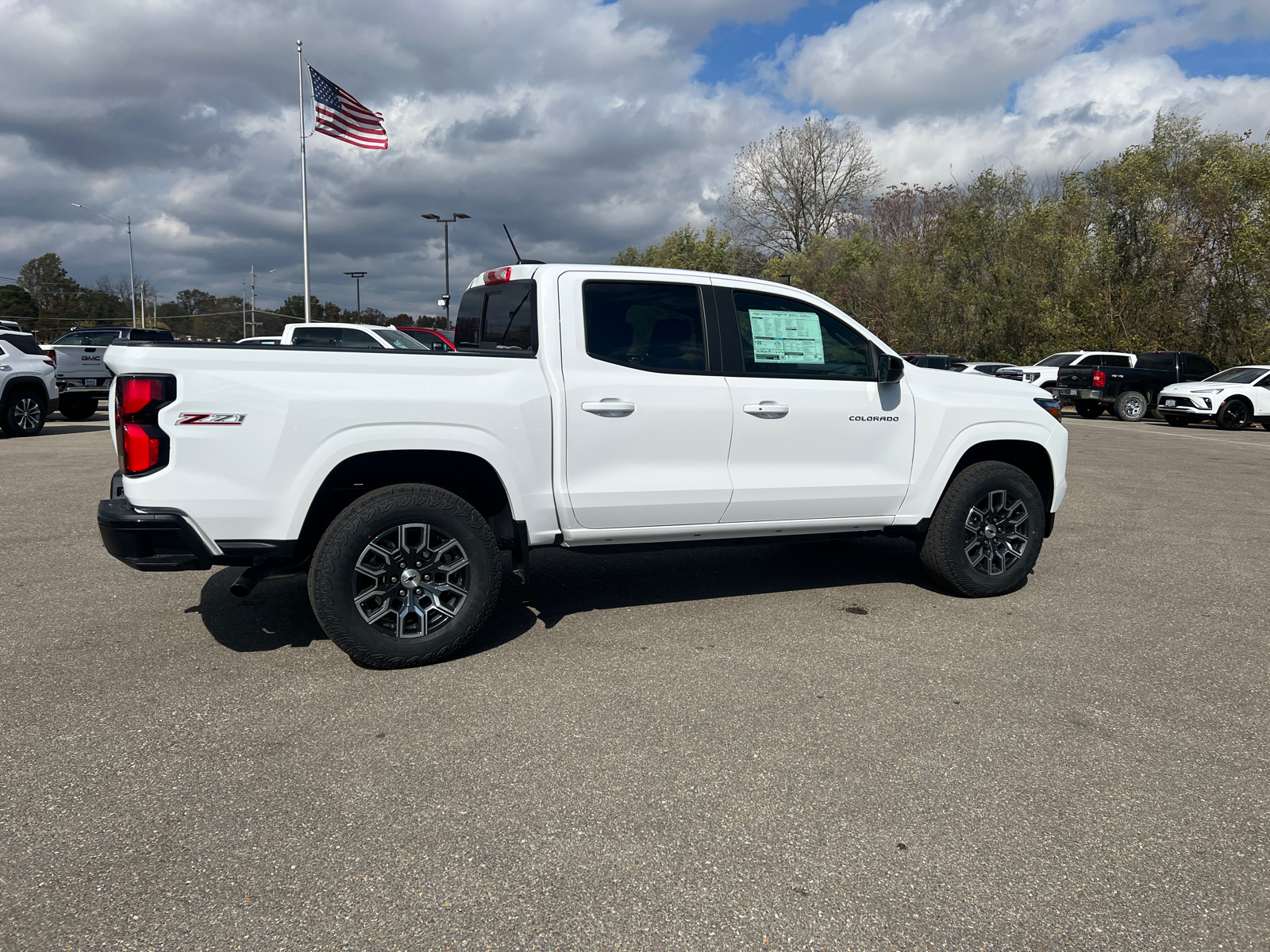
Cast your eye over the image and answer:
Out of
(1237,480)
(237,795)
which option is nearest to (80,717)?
(237,795)

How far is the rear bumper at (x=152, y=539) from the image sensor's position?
3.69 meters

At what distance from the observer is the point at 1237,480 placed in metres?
11.2

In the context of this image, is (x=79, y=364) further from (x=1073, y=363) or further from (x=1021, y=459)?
(x=1073, y=363)

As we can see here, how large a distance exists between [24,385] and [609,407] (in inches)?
560

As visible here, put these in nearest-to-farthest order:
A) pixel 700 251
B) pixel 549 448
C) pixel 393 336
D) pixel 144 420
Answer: pixel 144 420 → pixel 549 448 → pixel 393 336 → pixel 700 251

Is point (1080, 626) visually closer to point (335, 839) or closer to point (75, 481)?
point (335, 839)

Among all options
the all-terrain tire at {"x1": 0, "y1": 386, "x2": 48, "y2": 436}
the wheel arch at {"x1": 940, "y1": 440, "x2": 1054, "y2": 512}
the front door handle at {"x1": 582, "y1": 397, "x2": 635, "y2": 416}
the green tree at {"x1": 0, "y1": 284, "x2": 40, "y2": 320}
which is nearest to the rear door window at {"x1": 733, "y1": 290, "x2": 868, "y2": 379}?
the front door handle at {"x1": 582, "y1": 397, "x2": 635, "y2": 416}

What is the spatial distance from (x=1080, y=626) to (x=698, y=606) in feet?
7.12

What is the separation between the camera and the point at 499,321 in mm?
5066

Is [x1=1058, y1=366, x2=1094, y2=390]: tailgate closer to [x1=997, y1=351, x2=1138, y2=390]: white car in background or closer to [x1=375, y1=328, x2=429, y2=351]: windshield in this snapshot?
[x1=997, y1=351, x2=1138, y2=390]: white car in background

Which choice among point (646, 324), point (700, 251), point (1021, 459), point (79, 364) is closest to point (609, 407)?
point (646, 324)

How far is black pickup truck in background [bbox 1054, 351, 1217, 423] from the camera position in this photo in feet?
75.7

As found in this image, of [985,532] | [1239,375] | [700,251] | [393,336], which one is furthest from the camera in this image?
[700,251]

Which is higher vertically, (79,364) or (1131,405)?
(79,364)
